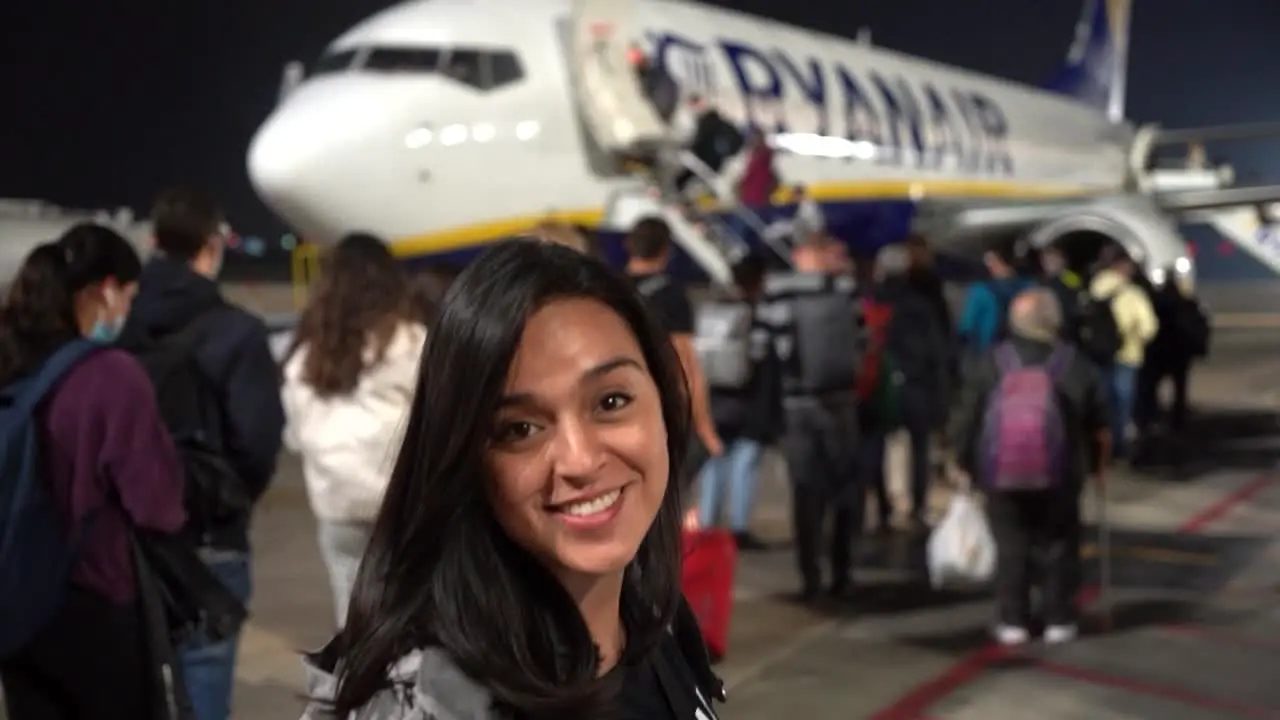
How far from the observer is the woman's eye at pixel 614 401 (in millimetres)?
1211

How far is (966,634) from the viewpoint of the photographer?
513 centimetres

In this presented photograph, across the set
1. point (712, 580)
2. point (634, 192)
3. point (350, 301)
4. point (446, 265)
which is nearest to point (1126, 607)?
point (712, 580)

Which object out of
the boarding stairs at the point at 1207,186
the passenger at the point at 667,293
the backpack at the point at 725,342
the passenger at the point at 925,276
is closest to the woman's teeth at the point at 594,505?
the passenger at the point at 667,293

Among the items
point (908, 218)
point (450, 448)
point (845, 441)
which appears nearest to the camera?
point (450, 448)

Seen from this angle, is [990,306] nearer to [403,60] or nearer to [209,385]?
[403,60]

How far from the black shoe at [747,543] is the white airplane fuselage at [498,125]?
10.5 ft

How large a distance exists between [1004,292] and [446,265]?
412 cm

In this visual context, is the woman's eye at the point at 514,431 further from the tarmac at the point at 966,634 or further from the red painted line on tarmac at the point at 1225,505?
the red painted line on tarmac at the point at 1225,505

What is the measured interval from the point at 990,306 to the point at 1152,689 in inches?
144

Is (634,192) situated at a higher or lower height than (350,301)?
higher

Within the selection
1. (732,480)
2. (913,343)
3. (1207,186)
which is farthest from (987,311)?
(1207,186)

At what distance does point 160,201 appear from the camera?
331 cm

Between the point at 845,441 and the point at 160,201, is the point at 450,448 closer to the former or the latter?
the point at 160,201

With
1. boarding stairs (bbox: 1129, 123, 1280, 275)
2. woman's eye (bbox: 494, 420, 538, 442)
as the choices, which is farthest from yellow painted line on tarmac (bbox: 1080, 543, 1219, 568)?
boarding stairs (bbox: 1129, 123, 1280, 275)
